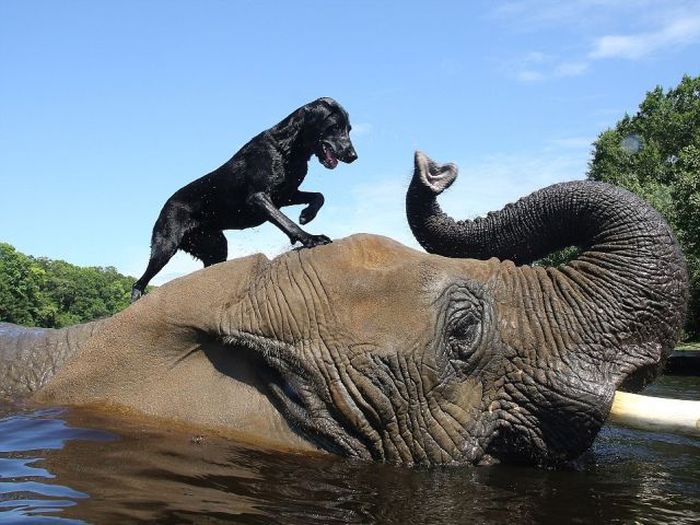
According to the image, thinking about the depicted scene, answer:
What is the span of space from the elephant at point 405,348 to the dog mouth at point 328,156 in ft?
9.96

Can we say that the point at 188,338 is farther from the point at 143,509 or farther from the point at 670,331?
the point at 670,331

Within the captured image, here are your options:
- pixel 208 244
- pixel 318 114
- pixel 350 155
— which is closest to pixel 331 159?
pixel 350 155

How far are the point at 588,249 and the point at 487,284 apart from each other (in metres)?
0.62

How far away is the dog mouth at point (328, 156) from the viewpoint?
24.1 ft

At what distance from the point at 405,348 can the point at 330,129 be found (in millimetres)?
3727

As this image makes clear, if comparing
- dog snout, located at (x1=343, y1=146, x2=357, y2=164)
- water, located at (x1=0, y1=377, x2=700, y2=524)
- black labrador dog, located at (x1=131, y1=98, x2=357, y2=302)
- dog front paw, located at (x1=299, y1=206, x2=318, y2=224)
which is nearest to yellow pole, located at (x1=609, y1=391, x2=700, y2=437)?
water, located at (x1=0, y1=377, x2=700, y2=524)

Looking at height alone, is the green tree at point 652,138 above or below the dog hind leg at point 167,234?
above

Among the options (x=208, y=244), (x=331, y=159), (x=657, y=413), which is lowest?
(x=657, y=413)

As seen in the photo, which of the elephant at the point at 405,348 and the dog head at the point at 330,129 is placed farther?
the dog head at the point at 330,129

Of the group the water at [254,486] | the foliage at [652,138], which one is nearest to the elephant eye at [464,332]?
the water at [254,486]

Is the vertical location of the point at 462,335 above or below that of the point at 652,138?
below

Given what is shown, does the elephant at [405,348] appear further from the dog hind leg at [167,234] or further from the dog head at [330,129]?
the dog hind leg at [167,234]

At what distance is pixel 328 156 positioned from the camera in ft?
24.2

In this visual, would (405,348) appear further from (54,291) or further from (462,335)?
(54,291)
